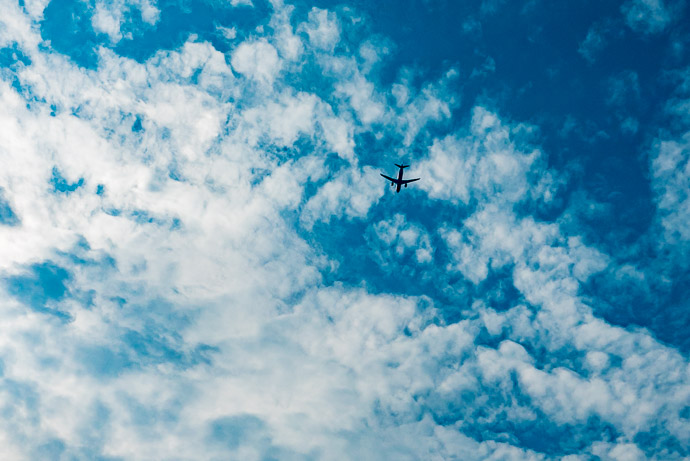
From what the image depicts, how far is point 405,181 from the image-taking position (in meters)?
78.2
